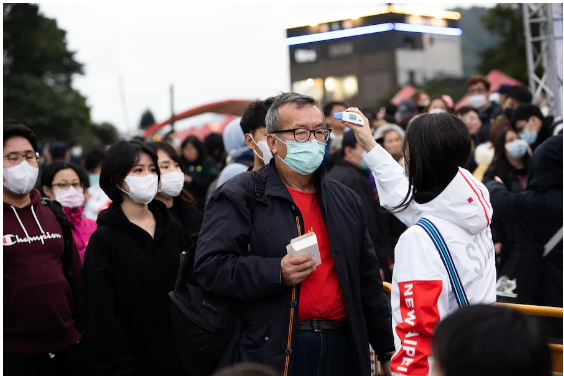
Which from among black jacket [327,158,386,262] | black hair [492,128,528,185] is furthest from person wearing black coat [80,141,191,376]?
black hair [492,128,528,185]

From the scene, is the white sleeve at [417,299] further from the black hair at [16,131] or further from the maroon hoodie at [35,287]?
the black hair at [16,131]

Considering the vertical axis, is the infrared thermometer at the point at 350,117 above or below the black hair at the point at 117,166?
above

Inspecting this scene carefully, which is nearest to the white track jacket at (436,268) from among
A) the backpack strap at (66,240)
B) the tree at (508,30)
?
the backpack strap at (66,240)

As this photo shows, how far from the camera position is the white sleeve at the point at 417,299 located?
290 cm

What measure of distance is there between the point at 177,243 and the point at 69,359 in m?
1.09

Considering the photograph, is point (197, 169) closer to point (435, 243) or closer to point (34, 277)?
point (34, 277)

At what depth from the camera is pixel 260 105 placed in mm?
4945

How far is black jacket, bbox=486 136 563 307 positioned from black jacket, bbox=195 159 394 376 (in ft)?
7.33

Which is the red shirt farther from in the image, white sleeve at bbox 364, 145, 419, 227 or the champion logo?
the champion logo

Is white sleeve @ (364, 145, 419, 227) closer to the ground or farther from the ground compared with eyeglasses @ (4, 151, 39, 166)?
closer to the ground

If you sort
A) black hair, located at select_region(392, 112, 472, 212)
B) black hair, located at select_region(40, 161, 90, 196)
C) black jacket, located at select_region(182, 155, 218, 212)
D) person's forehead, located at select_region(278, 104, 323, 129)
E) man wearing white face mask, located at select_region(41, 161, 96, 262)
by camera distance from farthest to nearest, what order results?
1. black jacket, located at select_region(182, 155, 218, 212)
2. black hair, located at select_region(40, 161, 90, 196)
3. man wearing white face mask, located at select_region(41, 161, 96, 262)
4. person's forehead, located at select_region(278, 104, 323, 129)
5. black hair, located at select_region(392, 112, 472, 212)

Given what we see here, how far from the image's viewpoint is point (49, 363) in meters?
4.64

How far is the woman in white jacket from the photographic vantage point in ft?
9.61

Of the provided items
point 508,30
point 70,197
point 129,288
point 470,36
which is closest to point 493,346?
point 129,288
